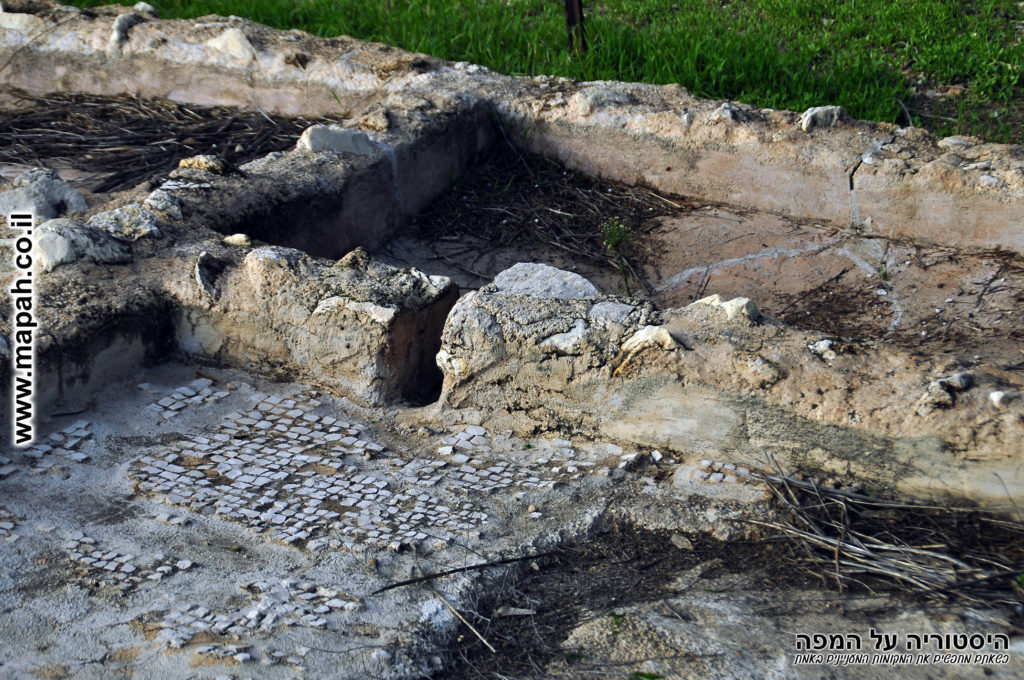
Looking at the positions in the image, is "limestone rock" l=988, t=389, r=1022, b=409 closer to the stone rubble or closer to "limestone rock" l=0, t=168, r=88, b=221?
Result: the stone rubble

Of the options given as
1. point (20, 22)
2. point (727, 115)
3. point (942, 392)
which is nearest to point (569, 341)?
point (942, 392)

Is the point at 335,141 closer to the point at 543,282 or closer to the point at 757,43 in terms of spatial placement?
the point at 543,282

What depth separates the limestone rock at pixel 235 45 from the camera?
18.0ft

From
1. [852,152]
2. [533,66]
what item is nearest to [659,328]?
[852,152]

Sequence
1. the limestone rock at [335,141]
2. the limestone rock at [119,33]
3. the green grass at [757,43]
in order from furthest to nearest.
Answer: the limestone rock at [119,33], the green grass at [757,43], the limestone rock at [335,141]

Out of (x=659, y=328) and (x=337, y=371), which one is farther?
(x=337, y=371)

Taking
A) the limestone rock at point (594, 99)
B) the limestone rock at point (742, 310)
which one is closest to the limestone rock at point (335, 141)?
the limestone rock at point (594, 99)

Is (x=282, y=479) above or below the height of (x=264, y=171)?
below

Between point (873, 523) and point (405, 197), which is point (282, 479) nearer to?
point (873, 523)

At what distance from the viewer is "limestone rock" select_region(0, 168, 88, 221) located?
3.81 meters

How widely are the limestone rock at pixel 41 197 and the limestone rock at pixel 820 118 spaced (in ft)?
9.98

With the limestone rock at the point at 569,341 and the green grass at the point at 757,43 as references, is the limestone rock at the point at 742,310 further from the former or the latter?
the green grass at the point at 757,43

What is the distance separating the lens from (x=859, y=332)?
3703 mm

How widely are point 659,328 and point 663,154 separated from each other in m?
1.94
